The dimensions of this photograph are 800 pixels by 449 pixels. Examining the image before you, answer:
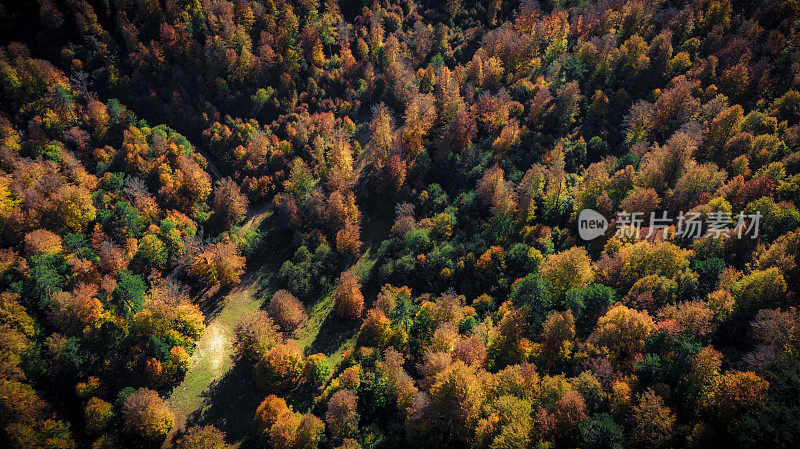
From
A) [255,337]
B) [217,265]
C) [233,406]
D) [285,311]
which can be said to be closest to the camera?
[233,406]

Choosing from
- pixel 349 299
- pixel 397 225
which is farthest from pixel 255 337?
pixel 397 225

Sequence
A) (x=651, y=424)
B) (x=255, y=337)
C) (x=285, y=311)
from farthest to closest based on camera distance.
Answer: (x=285, y=311), (x=255, y=337), (x=651, y=424)

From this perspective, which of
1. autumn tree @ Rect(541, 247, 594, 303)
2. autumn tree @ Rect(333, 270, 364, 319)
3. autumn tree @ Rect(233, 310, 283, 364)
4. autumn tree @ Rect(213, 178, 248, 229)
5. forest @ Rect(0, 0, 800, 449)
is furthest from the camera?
autumn tree @ Rect(213, 178, 248, 229)

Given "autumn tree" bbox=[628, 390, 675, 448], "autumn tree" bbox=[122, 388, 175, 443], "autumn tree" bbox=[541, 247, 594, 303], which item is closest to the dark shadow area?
"autumn tree" bbox=[122, 388, 175, 443]

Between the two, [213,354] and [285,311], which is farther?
[285,311]

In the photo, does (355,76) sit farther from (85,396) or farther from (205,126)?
(85,396)

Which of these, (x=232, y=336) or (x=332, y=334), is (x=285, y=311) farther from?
(x=232, y=336)

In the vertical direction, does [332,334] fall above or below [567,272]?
above

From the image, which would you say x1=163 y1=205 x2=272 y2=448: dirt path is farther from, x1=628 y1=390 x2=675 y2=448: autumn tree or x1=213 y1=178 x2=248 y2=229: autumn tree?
x1=628 y1=390 x2=675 y2=448: autumn tree

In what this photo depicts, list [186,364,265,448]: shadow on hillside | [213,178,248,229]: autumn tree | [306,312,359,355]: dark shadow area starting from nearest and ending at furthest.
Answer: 1. [186,364,265,448]: shadow on hillside
2. [306,312,359,355]: dark shadow area
3. [213,178,248,229]: autumn tree
